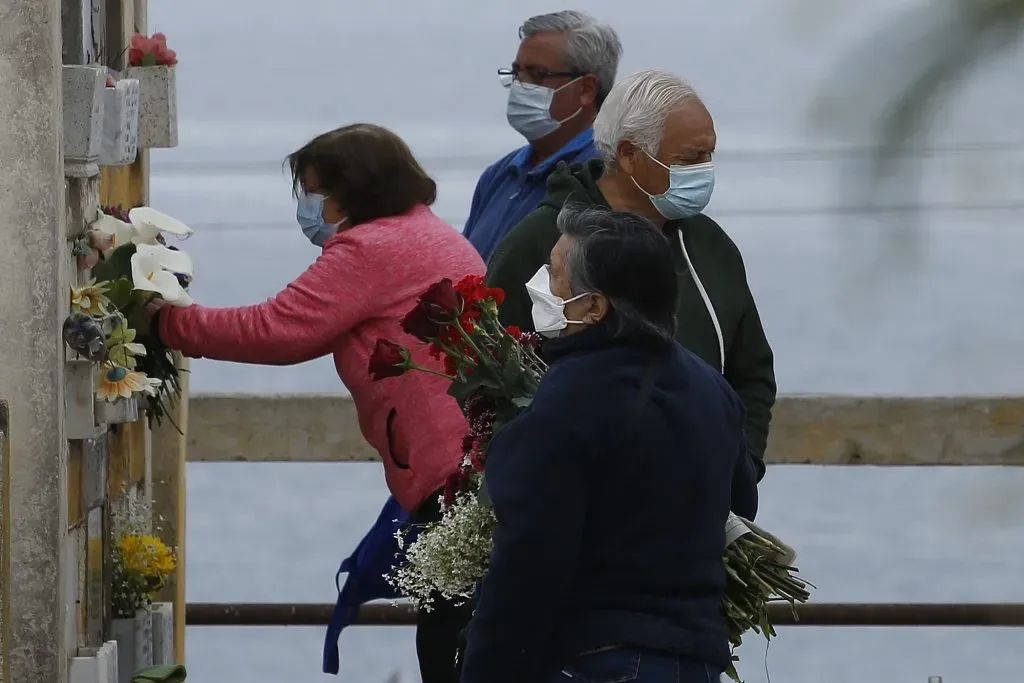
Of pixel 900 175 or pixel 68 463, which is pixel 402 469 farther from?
pixel 900 175

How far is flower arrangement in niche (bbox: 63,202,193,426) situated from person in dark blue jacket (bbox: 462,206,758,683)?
3.67ft

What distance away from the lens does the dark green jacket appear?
8.30 feet

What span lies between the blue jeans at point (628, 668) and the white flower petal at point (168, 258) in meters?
1.44

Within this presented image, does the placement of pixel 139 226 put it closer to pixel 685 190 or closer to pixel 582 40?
pixel 582 40

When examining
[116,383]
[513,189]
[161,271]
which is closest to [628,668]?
[116,383]

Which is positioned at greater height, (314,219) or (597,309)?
(597,309)

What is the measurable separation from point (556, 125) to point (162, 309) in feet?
3.02

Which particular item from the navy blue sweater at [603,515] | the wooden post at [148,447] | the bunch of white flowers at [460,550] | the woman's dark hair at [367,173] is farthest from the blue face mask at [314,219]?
the navy blue sweater at [603,515]

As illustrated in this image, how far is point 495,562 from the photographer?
1.90m

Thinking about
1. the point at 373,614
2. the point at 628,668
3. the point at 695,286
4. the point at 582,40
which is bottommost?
the point at 373,614

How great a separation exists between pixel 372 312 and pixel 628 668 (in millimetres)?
1297

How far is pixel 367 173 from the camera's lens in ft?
10.2

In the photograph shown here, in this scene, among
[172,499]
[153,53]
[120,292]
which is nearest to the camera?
[120,292]

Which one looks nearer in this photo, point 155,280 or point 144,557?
point 155,280
